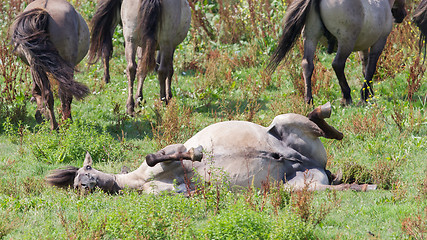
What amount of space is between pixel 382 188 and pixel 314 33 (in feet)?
12.7

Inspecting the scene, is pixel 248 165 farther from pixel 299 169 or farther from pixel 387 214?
pixel 387 214

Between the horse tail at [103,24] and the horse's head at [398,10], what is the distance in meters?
5.07

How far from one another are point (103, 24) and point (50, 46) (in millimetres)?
3364

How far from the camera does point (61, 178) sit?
216 inches

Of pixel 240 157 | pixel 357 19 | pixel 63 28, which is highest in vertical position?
pixel 63 28

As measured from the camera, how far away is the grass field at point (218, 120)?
4.30 meters

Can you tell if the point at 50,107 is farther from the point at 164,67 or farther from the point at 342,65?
the point at 342,65

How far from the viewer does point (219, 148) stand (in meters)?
5.38

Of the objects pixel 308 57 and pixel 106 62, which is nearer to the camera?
pixel 308 57

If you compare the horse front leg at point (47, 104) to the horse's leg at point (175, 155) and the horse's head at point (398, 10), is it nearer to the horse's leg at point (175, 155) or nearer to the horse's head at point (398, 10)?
the horse's leg at point (175, 155)

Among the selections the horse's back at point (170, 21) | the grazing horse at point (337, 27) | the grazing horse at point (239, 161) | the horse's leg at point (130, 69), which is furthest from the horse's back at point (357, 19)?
the grazing horse at point (239, 161)

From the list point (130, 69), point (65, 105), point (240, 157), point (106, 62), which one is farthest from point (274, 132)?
point (106, 62)

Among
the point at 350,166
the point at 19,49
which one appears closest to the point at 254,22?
the point at 19,49

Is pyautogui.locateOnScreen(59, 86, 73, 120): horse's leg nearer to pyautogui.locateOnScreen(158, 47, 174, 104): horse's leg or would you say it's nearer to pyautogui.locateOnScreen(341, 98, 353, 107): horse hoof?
pyautogui.locateOnScreen(158, 47, 174, 104): horse's leg
